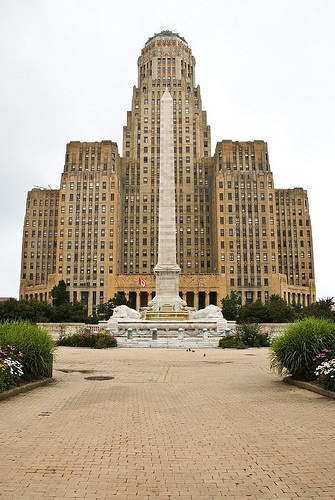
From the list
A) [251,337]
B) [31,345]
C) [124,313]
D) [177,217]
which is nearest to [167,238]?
[124,313]

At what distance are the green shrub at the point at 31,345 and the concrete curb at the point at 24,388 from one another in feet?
0.99

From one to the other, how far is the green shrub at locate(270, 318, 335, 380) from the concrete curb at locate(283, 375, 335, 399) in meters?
0.25

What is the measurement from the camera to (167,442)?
7.27 meters

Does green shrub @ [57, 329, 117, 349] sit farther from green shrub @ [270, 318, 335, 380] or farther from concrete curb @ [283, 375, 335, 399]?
green shrub @ [270, 318, 335, 380]

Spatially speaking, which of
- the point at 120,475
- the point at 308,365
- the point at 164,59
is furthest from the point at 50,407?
the point at 164,59

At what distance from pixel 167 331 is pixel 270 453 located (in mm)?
30979

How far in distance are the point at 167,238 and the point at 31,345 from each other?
116 ft

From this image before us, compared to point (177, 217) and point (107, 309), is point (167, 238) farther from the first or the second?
point (177, 217)

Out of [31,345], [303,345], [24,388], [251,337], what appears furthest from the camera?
[251,337]

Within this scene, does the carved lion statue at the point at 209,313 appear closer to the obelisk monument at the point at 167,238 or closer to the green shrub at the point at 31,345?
the obelisk monument at the point at 167,238

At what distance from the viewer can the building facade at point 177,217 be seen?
11075cm

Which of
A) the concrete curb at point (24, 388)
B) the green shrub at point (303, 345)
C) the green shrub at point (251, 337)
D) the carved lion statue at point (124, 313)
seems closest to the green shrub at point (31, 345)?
the concrete curb at point (24, 388)

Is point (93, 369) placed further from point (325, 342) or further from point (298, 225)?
point (298, 225)

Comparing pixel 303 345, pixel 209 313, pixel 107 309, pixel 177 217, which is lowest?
pixel 303 345
